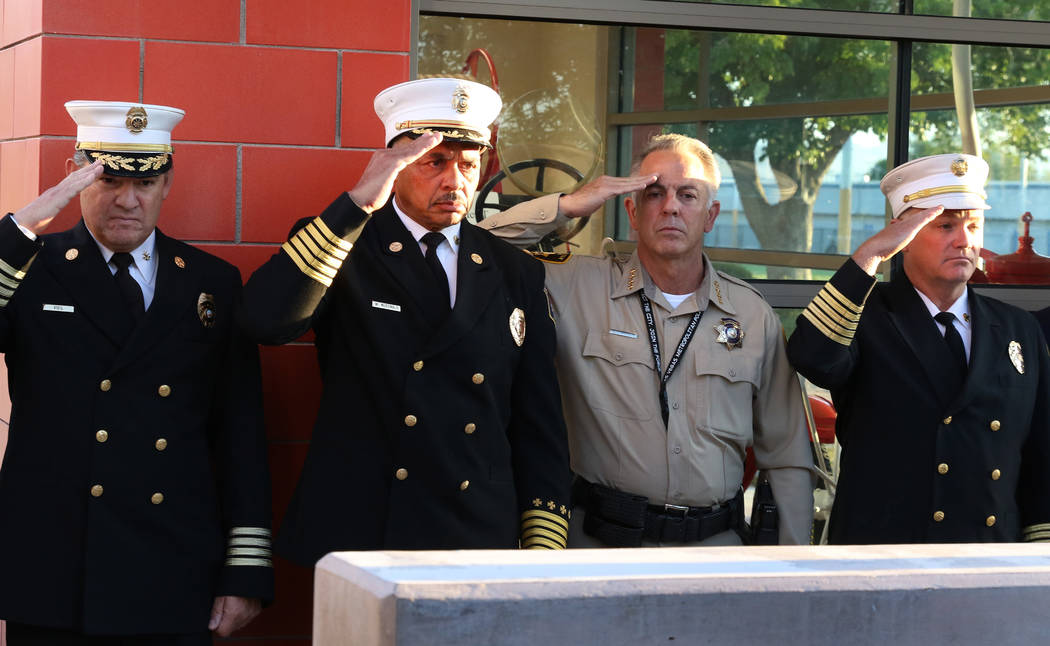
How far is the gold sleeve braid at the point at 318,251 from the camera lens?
265 centimetres

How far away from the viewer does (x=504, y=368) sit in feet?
9.37

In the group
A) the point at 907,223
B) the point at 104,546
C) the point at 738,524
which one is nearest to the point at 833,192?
the point at 907,223

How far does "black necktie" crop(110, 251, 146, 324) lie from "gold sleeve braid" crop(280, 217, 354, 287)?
368mm

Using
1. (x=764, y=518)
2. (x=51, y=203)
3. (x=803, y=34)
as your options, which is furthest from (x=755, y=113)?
(x=51, y=203)

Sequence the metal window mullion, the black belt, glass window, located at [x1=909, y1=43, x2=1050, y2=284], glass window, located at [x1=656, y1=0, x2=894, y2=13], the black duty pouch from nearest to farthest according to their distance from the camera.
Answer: the black belt, the black duty pouch, the metal window mullion, glass window, located at [x1=656, y1=0, x2=894, y2=13], glass window, located at [x1=909, y1=43, x2=1050, y2=284]

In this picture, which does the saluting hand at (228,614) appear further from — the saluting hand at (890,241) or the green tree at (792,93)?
the green tree at (792,93)

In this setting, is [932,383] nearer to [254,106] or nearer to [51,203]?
[254,106]

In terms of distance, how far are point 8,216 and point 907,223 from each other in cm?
212

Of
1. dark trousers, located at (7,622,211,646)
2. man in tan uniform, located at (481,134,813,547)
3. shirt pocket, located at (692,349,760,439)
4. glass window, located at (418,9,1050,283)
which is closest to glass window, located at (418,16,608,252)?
glass window, located at (418,9,1050,283)

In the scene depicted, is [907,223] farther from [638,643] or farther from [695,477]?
[638,643]

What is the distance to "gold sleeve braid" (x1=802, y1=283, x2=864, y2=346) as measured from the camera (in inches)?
120

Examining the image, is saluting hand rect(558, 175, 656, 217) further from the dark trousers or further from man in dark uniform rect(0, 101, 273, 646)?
the dark trousers

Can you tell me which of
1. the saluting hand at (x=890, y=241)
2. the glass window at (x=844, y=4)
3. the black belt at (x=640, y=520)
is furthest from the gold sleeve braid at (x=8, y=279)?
the glass window at (x=844, y=4)

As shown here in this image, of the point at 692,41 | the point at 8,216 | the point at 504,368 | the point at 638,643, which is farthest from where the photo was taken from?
the point at 692,41
